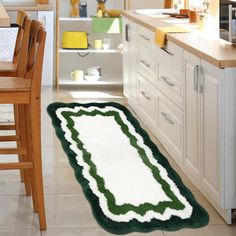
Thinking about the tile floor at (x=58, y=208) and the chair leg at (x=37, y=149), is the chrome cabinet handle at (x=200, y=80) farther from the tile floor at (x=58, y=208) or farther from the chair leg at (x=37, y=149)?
the chair leg at (x=37, y=149)

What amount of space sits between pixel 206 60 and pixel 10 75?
3.60 feet

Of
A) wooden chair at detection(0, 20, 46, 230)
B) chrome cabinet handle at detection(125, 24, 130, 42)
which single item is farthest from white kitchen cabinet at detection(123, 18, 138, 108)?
wooden chair at detection(0, 20, 46, 230)

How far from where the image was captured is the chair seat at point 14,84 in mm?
3248

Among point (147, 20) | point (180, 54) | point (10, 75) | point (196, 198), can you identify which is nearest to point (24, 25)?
point (10, 75)

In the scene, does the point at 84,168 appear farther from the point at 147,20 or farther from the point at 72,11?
the point at 72,11

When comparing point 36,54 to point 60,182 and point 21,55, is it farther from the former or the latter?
point 60,182

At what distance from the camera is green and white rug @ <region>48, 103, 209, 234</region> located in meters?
3.59

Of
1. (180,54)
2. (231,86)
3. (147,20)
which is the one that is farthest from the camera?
(147,20)

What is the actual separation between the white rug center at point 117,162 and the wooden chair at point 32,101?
58 cm

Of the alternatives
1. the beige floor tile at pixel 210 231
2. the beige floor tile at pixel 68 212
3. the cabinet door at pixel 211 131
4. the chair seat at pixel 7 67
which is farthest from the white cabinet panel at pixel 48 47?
the beige floor tile at pixel 210 231

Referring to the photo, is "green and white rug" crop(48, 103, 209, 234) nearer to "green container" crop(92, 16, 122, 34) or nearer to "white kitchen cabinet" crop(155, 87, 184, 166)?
"white kitchen cabinet" crop(155, 87, 184, 166)

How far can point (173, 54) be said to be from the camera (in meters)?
4.46

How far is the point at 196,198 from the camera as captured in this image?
3.91 metres

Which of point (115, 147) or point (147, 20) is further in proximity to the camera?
point (147, 20)
